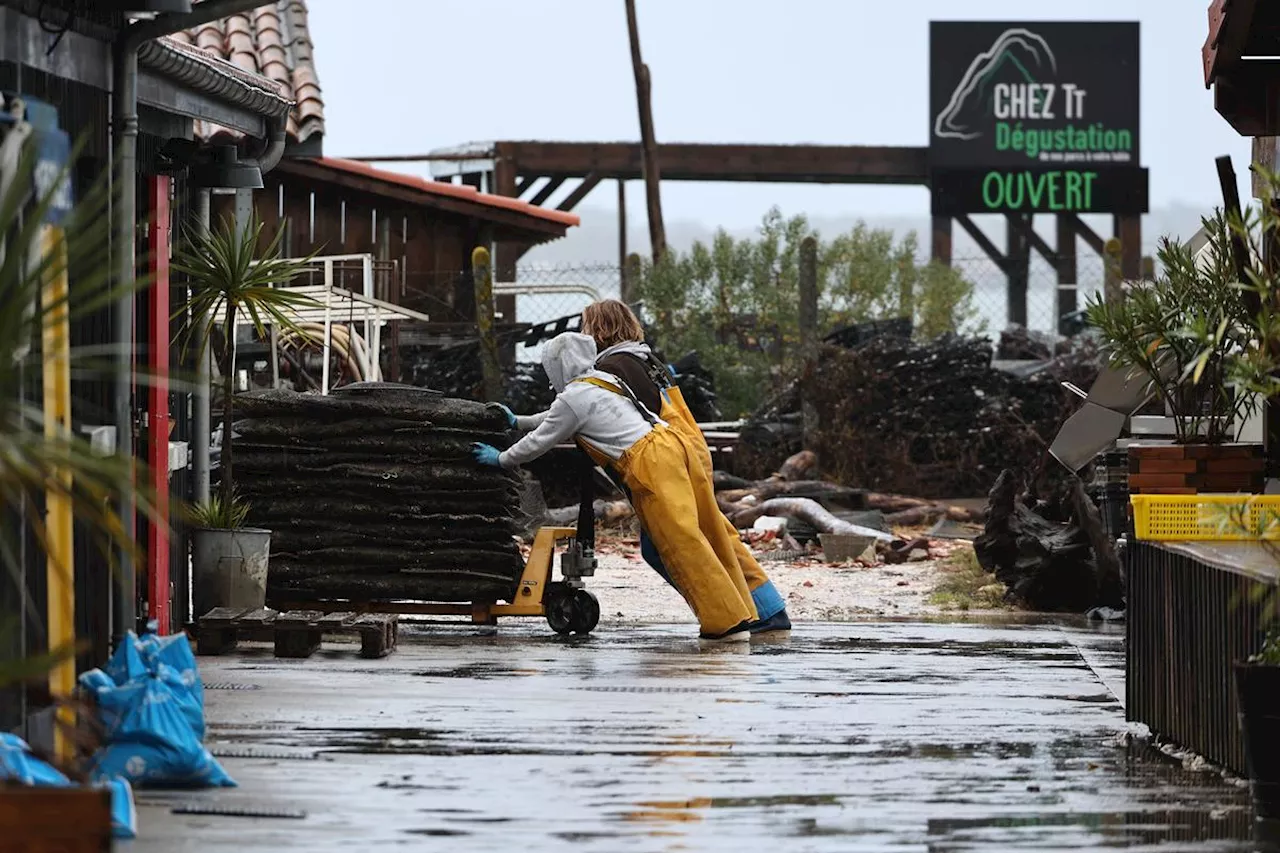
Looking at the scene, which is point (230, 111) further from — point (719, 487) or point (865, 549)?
point (719, 487)

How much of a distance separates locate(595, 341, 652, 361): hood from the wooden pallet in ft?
6.12

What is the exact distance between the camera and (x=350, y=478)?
11555mm

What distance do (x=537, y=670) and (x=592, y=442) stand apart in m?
1.62

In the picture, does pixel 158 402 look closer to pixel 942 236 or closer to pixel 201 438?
pixel 201 438

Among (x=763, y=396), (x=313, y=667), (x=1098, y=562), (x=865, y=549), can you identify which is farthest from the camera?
(x=763, y=396)

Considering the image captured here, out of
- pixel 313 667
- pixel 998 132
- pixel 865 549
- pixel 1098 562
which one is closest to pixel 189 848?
pixel 313 667

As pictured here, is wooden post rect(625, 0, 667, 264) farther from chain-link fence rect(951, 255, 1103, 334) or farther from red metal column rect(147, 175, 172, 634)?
red metal column rect(147, 175, 172, 634)

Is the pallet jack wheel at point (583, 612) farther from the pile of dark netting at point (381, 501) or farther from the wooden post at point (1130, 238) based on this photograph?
the wooden post at point (1130, 238)

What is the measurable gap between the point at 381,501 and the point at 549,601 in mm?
980

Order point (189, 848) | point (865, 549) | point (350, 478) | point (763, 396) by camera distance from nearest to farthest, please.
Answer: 1. point (189, 848)
2. point (350, 478)
3. point (865, 549)
4. point (763, 396)

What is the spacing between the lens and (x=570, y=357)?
11633 mm

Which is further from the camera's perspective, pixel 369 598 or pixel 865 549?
pixel 865 549

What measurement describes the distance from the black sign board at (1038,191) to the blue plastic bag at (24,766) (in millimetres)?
26204

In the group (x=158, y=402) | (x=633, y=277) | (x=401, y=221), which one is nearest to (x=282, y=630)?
(x=158, y=402)
